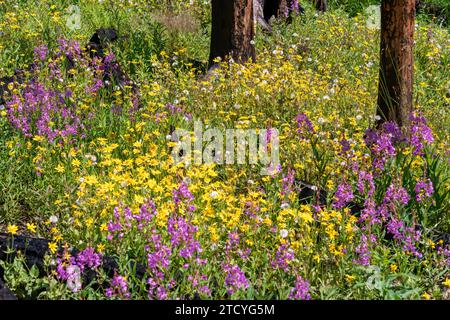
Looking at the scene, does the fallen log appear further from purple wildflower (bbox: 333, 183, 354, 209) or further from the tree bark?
the tree bark

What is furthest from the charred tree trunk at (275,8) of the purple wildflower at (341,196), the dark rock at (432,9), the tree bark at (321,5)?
the purple wildflower at (341,196)

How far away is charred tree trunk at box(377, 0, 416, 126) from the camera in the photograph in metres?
6.69

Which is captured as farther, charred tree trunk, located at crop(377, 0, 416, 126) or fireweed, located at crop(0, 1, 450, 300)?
charred tree trunk, located at crop(377, 0, 416, 126)

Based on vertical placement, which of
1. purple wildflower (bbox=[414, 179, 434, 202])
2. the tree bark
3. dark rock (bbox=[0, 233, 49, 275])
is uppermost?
the tree bark

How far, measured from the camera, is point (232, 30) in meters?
8.76

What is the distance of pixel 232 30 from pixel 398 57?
102 inches

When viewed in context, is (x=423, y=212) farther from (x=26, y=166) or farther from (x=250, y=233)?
(x=26, y=166)

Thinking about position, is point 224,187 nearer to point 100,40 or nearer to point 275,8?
point 100,40

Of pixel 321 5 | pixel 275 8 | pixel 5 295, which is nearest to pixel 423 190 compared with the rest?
pixel 5 295

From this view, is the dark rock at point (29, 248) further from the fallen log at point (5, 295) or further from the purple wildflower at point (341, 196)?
the purple wildflower at point (341, 196)

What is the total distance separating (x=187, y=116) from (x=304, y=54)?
3167mm

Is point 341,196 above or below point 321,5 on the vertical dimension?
below

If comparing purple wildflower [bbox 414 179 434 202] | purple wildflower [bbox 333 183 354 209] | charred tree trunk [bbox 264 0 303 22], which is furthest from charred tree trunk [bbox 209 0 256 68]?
purple wildflower [bbox 333 183 354 209]

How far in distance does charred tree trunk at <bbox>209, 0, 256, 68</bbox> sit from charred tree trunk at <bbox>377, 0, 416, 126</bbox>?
2.35 metres
